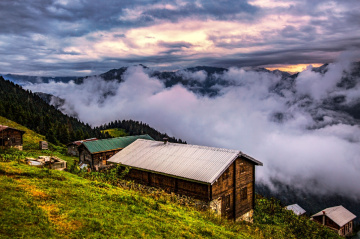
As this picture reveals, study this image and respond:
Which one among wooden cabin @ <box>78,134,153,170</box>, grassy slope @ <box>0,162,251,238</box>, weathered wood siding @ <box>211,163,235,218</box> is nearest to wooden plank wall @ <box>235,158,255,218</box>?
weathered wood siding @ <box>211,163,235,218</box>

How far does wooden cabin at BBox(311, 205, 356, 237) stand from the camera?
240 ft

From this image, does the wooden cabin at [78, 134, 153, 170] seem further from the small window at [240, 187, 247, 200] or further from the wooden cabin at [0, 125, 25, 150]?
the small window at [240, 187, 247, 200]

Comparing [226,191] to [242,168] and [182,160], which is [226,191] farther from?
[182,160]

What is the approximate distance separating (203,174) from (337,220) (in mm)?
69123

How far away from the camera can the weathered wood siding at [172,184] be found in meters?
25.4

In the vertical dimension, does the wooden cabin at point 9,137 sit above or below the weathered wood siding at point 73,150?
above

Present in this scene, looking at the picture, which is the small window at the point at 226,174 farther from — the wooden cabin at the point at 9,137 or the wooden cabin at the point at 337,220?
the wooden cabin at the point at 337,220

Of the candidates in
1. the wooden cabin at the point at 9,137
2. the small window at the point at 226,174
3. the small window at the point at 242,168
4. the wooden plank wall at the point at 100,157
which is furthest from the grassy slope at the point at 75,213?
the wooden cabin at the point at 9,137

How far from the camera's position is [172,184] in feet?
90.7

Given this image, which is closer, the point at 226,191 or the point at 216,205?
the point at 216,205

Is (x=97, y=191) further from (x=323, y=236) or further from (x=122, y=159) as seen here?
(x=323, y=236)

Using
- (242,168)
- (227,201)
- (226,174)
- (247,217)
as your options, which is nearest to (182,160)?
(226,174)

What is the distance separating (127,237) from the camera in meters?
10.4

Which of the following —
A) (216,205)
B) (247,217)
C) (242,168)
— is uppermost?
(242,168)
